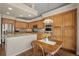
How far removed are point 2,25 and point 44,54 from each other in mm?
975

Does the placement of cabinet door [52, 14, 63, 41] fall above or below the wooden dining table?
above

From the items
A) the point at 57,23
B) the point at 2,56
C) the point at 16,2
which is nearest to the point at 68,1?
the point at 57,23

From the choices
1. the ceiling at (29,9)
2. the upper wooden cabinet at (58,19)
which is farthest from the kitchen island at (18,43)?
the upper wooden cabinet at (58,19)

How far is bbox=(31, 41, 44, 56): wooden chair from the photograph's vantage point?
1.54 meters

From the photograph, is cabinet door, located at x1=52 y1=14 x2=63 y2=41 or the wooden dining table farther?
cabinet door, located at x1=52 y1=14 x2=63 y2=41

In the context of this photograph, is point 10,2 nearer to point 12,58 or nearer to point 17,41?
point 17,41

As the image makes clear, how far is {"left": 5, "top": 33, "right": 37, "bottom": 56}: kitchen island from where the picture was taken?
1462 mm

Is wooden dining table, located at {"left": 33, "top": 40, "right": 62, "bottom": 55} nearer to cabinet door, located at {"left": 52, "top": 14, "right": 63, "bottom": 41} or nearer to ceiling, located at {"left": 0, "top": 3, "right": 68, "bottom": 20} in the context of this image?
cabinet door, located at {"left": 52, "top": 14, "right": 63, "bottom": 41}

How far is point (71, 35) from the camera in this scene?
164cm

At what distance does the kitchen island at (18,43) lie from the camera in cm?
146

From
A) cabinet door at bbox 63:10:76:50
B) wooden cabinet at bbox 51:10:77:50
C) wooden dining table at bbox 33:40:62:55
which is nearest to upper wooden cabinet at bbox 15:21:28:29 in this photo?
wooden dining table at bbox 33:40:62:55

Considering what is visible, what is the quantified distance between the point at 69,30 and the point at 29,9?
0.93 metres

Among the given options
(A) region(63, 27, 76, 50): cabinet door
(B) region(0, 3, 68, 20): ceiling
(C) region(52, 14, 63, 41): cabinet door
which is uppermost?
(B) region(0, 3, 68, 20): ceiling

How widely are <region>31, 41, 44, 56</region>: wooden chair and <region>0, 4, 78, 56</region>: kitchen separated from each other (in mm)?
86
